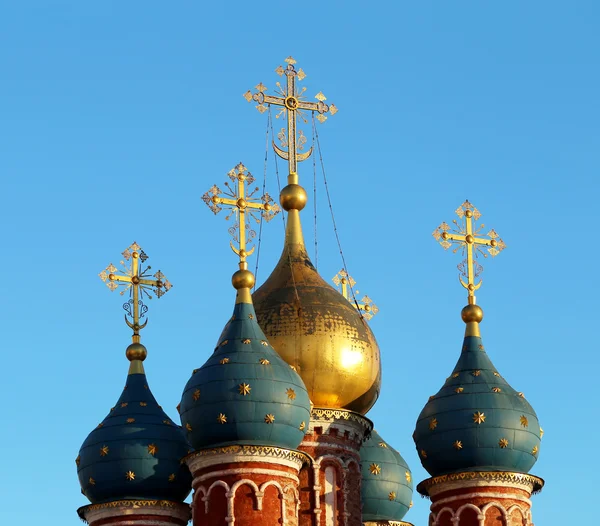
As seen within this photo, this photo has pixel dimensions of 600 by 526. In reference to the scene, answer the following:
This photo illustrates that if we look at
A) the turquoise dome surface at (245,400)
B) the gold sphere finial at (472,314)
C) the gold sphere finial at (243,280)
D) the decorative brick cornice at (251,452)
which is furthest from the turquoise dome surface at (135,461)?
the gold sphere finial at (472,314)

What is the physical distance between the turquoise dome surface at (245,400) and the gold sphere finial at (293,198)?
15.7 ft

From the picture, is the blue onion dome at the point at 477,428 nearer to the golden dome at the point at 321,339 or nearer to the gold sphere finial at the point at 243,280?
the golden dome at the point at 321,339

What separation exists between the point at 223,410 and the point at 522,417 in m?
6.50

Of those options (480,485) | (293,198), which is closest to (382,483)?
(480,485)

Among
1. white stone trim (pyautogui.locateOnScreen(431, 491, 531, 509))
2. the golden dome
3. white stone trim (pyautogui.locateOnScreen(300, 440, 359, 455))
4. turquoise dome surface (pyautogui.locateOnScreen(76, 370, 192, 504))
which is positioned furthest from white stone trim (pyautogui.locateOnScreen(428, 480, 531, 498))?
turquoise dome surface (pyautogui.locateOnScreen(76, 370, 192, 504))

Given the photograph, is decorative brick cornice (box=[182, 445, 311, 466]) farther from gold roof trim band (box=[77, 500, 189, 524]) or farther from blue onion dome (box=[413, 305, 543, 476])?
blue onion dome (box=[413, 305, 543, 476])

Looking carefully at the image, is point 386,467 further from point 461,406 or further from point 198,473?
point 198,473

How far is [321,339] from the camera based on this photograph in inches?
1634

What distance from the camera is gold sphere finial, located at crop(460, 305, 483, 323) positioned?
43.7 metres

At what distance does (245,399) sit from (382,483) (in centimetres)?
685

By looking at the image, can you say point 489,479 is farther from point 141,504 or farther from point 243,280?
point 141,504

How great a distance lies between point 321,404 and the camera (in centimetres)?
4153

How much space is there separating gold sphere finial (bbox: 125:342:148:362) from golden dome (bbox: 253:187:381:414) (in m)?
2.87

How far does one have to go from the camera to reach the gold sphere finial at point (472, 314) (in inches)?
1719
